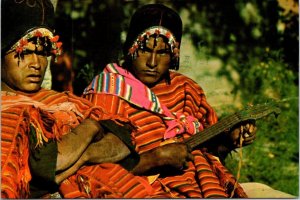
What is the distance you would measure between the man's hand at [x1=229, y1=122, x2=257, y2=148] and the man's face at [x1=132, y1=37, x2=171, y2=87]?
2.32 ft

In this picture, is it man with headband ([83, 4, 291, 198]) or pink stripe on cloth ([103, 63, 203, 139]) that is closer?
man with headband ([83, 4, 291, 198])

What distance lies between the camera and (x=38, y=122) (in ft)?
14.6

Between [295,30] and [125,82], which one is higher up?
[295,30]

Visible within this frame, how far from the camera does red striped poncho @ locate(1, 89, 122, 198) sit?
14.2ft

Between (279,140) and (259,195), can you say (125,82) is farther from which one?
(279,140)

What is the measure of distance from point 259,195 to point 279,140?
2659 mm

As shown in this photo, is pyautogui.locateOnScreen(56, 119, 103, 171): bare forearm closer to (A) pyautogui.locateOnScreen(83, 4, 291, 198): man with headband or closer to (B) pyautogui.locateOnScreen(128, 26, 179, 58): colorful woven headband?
(A) pyautogui.locateOnScreen(83, 4, 291, 198): man with headband

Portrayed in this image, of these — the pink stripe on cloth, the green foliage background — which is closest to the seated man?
the pink stripe on cloth

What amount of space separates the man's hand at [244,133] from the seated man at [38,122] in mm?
915

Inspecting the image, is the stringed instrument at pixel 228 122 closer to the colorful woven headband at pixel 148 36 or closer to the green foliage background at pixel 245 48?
the colorful woven headband at pixel 148 36

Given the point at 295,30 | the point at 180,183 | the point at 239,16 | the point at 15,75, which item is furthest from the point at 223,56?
the point at 15,75

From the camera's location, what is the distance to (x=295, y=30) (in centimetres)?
877

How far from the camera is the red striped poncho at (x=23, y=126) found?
434 cm

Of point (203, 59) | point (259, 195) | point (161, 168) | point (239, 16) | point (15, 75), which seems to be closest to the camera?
point (15, 75)
